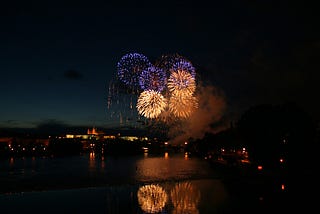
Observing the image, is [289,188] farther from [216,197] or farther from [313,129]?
[313,129]

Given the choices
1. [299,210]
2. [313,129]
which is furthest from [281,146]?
[299,210]

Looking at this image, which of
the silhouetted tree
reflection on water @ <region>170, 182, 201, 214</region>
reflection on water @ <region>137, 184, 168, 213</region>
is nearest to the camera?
reflection on water @ <region>170, 182, 201, 214</region>

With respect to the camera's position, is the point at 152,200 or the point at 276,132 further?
the point at 276,132

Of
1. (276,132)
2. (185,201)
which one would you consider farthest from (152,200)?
(276,132)

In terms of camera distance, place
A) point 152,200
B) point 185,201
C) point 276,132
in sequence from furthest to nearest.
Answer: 1. point 276,132
2. point 152,200
3. point 185,201

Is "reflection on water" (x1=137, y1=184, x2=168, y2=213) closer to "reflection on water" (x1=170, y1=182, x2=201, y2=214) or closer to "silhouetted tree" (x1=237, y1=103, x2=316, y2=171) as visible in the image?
"reflection on water" (x1=170, y1=182, x2=201, y2=214)

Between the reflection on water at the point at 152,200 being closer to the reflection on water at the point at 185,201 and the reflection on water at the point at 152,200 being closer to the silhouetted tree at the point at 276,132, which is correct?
the reflection on water at the point at 185,201

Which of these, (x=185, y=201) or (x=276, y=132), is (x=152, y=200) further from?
(x=276, y=132)

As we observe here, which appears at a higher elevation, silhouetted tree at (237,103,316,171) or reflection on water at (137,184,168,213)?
silhouetted tree at (237,103,316,171)

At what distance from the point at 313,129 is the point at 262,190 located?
30.5 meters

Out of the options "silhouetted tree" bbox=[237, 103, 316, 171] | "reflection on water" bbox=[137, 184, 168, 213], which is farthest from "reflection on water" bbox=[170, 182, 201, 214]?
"silhouetted tree" bbox=[237, 103, 316, 171]

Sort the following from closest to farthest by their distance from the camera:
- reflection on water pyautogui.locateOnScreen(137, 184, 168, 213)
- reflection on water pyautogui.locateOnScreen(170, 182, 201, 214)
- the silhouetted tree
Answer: reflection on water pyautogui.locateOnScreen(170, 182, 201, 214), reflection on water pyautogui.locateOnScreen(137, 184, 168, 213), the silhouetted tree

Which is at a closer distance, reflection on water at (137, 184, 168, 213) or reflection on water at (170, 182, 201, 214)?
reflection on water at (170, 182, 201, 214)

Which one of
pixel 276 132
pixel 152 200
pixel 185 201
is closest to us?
pixel 185 201
